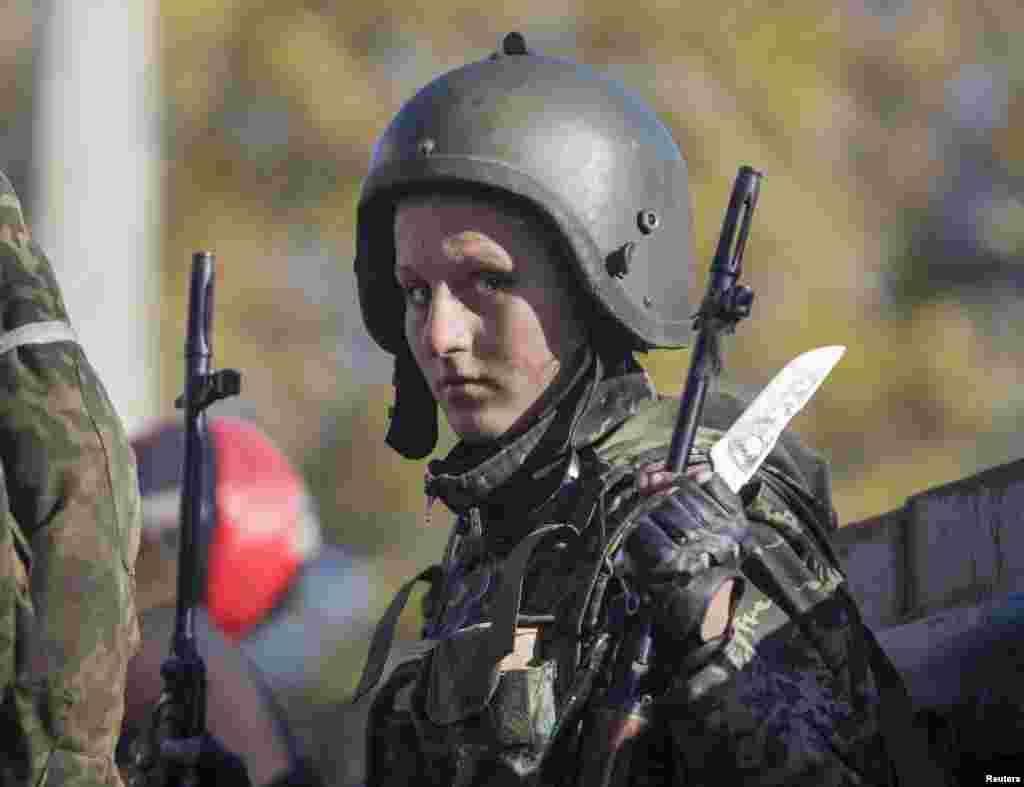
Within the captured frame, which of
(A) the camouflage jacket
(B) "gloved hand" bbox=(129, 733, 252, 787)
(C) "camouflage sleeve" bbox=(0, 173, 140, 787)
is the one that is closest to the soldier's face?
(A) the camouflage jacket

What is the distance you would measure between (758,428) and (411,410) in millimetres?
1125

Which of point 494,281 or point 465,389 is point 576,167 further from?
point 465,389

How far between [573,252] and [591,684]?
3.06 feet

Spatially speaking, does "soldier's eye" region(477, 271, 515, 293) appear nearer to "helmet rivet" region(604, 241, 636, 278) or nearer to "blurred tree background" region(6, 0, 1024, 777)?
"helmet rivet" region(604, 241, 636, 278)

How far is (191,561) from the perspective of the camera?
638cm

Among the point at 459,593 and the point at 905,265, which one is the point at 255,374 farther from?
the point at 459,593

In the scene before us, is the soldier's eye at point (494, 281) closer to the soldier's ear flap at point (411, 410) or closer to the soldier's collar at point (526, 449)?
the soldier's collar at point (526, 449)

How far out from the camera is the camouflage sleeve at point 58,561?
14.1 feet

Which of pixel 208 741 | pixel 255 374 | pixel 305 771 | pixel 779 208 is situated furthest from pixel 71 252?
pixel 208 741

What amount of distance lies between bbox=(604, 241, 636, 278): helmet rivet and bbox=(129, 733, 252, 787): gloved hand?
135 cm

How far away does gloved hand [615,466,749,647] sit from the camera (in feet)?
16.1

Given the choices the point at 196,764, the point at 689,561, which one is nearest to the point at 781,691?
the point at 689,561

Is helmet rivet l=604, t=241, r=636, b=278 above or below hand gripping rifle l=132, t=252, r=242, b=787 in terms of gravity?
above

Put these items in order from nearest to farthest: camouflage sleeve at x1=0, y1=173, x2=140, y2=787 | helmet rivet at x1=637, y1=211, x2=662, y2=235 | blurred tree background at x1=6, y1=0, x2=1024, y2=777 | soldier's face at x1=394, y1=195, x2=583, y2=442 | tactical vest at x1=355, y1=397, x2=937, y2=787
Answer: camouflage sleeve at x1=0, y1=173, x2=140, y2=787 < tactical vest at x1=355, y1=397, x2=937, y2=787 < soldier's face at x1=394, y1=195, x2=583, y2=442 < helmet rivet at x1=637, y1=211, x2=662, y2=235 < blurred tree background at x1=6, y1=0, x2=1024, y2=777
